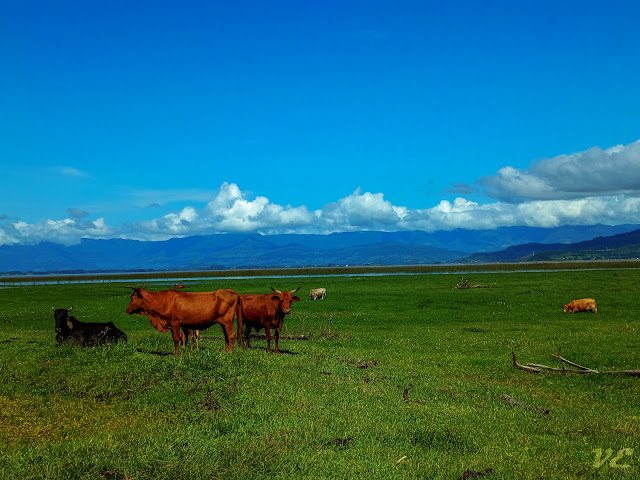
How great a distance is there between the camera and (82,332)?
20156 millimetres

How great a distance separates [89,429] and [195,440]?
2.76 m

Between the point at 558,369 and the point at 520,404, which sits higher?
the point at 520,404

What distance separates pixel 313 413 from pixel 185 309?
8013 millimetres

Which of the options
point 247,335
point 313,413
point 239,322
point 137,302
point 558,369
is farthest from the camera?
point 247,335

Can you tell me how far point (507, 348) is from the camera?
23.6 meters

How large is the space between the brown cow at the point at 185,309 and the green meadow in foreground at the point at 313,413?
1371 mm

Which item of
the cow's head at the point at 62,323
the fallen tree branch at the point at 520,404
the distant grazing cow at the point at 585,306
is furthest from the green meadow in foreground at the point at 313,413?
the distant grazing cow at the point at 585,306

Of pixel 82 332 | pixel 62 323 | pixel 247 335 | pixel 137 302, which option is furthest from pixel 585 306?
pixel 62 323

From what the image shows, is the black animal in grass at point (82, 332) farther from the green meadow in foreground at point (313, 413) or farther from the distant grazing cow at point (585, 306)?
the distant grazing cow at point (585, 306)

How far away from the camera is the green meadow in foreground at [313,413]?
8.95 m

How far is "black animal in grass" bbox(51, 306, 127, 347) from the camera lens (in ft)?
65.5

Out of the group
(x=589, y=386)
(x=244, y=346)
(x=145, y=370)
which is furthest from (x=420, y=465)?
(x=244, y=346)

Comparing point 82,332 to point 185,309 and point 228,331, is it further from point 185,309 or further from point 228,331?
point 228,331

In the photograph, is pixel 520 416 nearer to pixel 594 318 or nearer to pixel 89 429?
pixel 89 429
